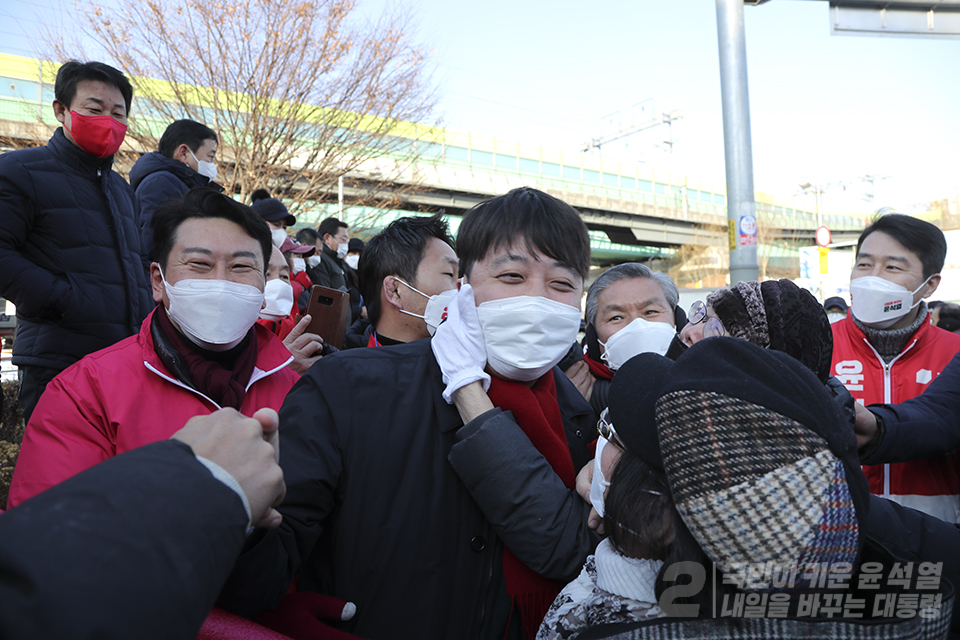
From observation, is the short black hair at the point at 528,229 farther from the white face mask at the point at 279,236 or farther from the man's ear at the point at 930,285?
the white face mask at the point at 279,236

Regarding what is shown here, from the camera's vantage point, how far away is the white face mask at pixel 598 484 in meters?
1.38

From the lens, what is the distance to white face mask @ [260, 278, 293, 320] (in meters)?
3.55

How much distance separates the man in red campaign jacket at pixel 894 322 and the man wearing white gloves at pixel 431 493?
6.88ft

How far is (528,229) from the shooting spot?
1786 mm

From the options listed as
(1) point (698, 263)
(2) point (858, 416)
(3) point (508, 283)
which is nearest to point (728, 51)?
(2) point (858, 416)

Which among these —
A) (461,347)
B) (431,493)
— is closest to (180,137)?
(461,347)

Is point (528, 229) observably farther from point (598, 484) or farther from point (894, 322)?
point (894, 322)

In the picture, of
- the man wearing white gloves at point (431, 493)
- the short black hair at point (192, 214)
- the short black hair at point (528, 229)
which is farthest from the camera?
the short black hair at point (192, 214)

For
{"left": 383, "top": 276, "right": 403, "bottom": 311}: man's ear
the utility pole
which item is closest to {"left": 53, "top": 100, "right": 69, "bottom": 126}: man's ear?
{"left": 383, "top": 276, "right": 403, "bottom": 311}: man's ear

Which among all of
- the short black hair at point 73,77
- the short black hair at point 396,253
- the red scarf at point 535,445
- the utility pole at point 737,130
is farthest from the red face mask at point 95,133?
the utility pole at point 737,130

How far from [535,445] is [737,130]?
6.54m

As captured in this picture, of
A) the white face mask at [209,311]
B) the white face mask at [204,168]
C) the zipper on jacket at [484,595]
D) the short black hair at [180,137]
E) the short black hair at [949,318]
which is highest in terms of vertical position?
the short black hair at [180,137]

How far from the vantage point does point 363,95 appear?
11.5m

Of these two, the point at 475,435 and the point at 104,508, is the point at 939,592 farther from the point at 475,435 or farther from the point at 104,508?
the point at 104,508
